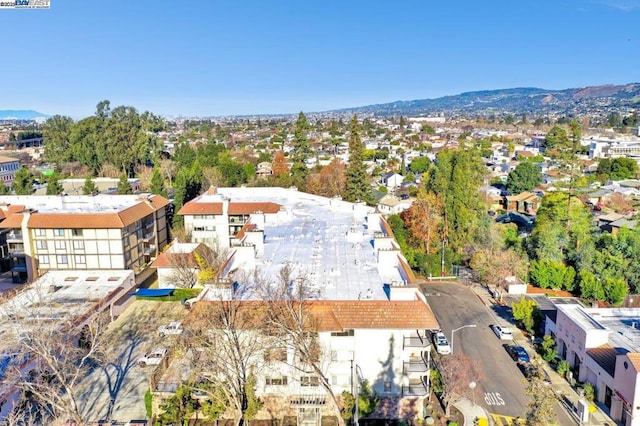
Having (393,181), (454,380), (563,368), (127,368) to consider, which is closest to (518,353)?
(563,368)

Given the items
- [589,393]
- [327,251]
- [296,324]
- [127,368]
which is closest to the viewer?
[296,324]

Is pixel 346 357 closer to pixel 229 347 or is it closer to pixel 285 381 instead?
pixel 285 381

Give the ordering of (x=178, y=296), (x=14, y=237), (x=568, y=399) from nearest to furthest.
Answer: (x=568, y=399)
(x=178, y=296)
(x=14, y=237)

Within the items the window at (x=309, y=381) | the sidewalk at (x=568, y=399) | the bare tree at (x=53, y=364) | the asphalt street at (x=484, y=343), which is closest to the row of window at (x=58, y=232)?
the bare tree at (x=53, y=364)

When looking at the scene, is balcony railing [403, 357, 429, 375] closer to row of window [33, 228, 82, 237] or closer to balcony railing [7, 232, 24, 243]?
row of window [33, 228, 82, 237]

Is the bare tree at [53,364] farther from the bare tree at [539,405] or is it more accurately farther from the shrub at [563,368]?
the shrub at [563,368]

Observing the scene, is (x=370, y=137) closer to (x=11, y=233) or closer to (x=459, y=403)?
(x=11, y=233)
